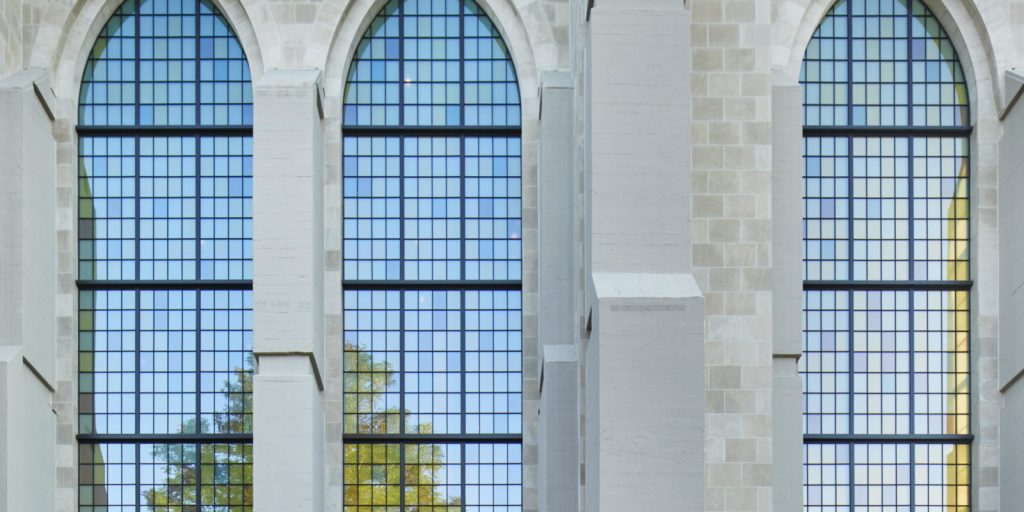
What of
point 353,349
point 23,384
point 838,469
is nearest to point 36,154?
point 23,384

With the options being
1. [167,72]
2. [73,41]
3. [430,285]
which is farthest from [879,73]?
[73,41]

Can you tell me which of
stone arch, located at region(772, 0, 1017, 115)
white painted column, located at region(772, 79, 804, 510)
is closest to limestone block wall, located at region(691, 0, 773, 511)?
white painted column, located at region(772, 79, 804, 510)

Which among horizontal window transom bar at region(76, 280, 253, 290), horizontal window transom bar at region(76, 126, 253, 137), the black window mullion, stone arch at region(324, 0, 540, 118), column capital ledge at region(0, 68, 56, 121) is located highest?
stone arch at region(324, 0, 540, 118)

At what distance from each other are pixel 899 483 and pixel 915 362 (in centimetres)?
197

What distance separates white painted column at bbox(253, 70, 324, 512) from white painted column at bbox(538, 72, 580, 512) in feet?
11.5

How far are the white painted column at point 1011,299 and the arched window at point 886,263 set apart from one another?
0.70 metres

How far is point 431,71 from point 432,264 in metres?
3.21

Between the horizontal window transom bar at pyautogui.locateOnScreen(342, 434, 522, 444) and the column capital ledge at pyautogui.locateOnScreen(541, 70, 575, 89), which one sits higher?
the column capital ledge at pyautogui.locateOnScreen(541, 70, 575, 89)

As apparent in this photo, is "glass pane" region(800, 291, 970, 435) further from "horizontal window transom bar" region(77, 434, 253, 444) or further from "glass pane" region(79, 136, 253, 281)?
"glass pane" region(79, 136, 253, 281)

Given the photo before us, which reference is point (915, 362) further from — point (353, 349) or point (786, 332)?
point (353, 349)

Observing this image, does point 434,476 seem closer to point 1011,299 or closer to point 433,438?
point 433,438

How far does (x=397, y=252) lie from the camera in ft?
101

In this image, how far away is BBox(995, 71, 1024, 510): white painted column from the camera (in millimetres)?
29375

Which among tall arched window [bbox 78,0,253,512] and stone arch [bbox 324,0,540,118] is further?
stone arch [bbox 324,0,540,118]
